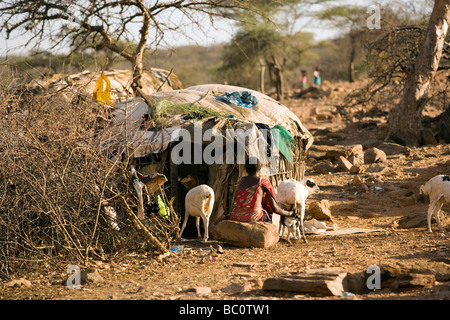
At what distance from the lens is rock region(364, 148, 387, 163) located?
12.4m

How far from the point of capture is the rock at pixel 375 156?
12422mm

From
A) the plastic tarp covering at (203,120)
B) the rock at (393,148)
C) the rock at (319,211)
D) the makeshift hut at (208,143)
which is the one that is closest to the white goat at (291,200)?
the makeshift hut at (208,143)

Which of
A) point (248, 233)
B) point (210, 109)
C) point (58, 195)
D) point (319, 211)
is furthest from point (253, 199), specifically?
point (58, 195)

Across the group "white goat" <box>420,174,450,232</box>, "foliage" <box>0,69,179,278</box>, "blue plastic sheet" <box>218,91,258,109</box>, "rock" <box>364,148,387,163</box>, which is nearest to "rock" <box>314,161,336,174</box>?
"rock" <box>364,148,387,163</box>

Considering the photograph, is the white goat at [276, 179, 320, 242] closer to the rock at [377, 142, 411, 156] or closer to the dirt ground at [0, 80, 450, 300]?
the dirt ground at [0, 80, 450, 300]

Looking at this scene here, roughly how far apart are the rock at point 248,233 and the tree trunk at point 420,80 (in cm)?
848

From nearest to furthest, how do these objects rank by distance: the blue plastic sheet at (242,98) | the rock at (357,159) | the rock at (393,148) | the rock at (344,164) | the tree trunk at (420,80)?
the blue plastic sheet at (242,98)
the rock at (344,164)
the rock at (357,159)
the rock at (393,148)
the tree trunk at (420,80)

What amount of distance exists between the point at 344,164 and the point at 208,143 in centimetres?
508

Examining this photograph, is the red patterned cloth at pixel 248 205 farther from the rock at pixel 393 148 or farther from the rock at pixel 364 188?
the rock at pixel 393 148

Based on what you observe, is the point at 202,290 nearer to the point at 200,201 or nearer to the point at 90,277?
the point at 90,277

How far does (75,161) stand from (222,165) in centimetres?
239

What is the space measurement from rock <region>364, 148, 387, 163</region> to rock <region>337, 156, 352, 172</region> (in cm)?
78

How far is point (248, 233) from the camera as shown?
6398 mm
